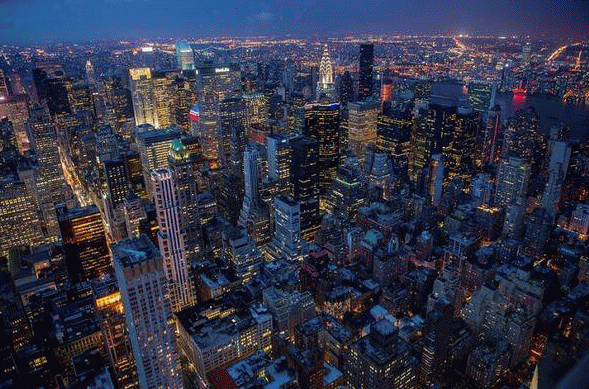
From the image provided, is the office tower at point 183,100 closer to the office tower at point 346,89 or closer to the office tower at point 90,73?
the office tower at point 90,73

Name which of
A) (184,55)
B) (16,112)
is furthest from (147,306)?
(184,55)

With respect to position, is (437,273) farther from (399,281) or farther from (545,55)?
(545,55)

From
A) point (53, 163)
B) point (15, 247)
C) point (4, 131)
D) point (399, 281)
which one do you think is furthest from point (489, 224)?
point (4, 131)

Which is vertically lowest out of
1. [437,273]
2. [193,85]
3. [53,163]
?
[437,273]

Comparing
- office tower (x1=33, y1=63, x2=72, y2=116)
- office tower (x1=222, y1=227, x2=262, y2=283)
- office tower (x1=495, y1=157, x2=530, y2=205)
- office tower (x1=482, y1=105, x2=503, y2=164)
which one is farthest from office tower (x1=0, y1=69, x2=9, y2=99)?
office tower (x1=482, y1=105, x2=503, y2=164)

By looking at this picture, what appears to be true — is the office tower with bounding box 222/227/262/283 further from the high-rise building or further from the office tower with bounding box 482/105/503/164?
the office tower with bounding box 482/105/503/164

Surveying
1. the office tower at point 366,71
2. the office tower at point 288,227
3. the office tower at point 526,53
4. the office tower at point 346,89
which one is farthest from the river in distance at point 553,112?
the office tower at point 288,227

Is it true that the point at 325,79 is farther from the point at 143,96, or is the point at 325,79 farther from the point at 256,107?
the point at 143,96
